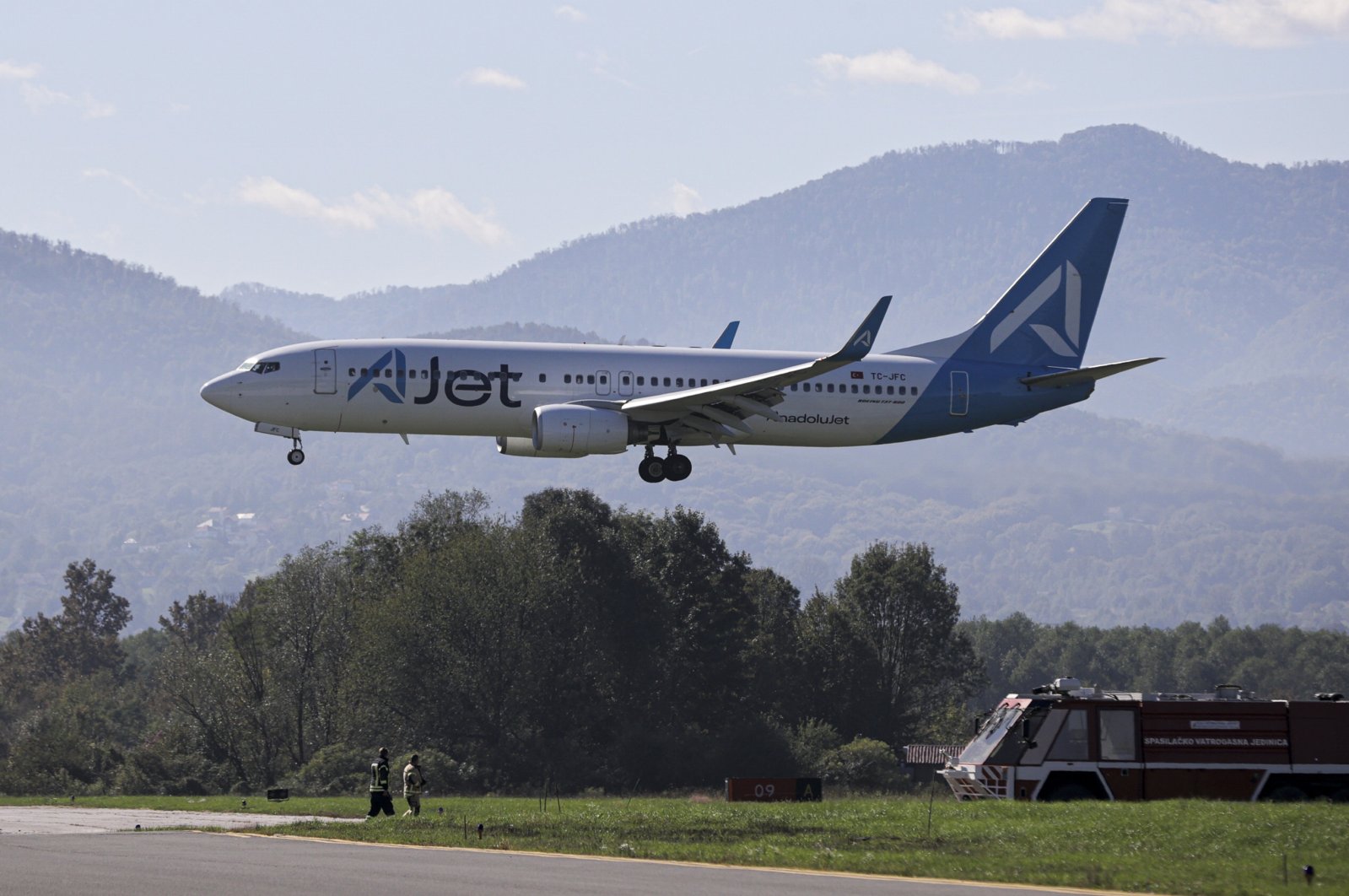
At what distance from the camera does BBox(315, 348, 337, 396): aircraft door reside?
5034 cm

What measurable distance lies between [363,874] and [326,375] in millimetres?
25764

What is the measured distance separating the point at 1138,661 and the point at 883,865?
6290 inches

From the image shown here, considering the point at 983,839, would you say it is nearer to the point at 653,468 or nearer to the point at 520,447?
the point at 653,468

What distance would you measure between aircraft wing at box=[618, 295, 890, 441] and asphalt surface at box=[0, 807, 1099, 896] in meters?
19.9

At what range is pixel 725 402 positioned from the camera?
50.9 meters

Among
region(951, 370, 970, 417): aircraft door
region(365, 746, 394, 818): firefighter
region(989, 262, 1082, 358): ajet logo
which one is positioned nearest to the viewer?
region(365, 746, 394, 818): firefighter

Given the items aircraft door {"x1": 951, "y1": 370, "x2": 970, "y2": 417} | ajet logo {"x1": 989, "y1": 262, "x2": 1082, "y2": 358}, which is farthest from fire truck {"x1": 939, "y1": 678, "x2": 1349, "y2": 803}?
ajet logo {"x1": 989, "y1": 262, "x2": 1082, "y2": 358}

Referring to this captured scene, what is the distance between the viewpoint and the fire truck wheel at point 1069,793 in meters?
38.9

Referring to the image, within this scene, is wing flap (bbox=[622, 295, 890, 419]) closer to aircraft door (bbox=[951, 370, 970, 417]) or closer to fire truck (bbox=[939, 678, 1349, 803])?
aircraft door (bbox=[951, 370, 970, 417])

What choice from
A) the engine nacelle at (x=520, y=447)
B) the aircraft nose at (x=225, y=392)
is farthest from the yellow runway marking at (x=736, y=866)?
the aircraft nose at (x=225, y=392)

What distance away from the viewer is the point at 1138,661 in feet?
595

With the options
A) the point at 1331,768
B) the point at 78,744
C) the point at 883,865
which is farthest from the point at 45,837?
the point at 78,744

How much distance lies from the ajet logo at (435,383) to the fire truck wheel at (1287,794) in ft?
78.2

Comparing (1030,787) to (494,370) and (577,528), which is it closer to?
(494,370)
